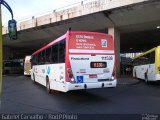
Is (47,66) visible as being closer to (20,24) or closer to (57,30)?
(57,30)

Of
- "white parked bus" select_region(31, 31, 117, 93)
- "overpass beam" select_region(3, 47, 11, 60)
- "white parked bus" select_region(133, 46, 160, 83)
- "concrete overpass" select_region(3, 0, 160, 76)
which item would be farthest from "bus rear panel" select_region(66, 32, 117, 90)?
"overpass beam" select_region(3, 47, 11, 60)

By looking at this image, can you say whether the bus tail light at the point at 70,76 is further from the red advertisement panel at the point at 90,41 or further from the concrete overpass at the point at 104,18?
the concrete overpass at the point at 104,18

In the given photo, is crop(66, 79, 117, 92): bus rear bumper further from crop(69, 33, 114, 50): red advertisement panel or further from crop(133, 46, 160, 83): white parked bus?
crop(133, 46, 160, 83): white parked bus

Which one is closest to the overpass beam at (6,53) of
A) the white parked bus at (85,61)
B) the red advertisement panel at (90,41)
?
the white parked bus at (85,61)

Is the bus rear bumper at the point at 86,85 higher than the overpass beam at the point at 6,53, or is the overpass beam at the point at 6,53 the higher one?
the overpass beam at the point at 6,53

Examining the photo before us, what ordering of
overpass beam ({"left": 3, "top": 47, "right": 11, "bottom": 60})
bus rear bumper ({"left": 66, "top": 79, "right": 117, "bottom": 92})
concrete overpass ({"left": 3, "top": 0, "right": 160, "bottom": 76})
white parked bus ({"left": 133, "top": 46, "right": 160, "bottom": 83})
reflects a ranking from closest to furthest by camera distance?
1. bus rear bumper ({"left": 66, "top": 79, "right": 117, "bottom": 92})
2. white parked bus ({"left": 133, "top": 46, "right": 160, "bottom": 83})
3. concrete overpass ({"left": 3, "top": 0, "right": 160, "bottom": 76})
4. overpass beam ({"left": 3, "top": 47, "right": 11, "bottom": 60})

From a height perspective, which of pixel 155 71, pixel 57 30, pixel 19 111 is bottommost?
pixel 19 111

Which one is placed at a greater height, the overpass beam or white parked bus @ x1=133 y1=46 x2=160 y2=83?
the overpass beam

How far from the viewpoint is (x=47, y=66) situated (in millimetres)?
15484

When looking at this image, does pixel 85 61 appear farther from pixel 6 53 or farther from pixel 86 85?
pixel 6 53

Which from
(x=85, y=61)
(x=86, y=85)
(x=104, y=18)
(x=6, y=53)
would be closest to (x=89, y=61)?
(x=85, y=61)

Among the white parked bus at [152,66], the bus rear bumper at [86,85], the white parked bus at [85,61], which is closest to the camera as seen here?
the bus rear bumper at [86,85]

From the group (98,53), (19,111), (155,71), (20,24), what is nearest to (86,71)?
(98,53)

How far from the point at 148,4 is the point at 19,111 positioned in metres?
15.9
